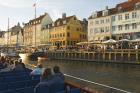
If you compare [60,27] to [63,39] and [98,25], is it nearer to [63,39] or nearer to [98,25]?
[63,39]

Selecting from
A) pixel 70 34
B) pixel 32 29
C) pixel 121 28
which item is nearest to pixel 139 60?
pixel 121 28

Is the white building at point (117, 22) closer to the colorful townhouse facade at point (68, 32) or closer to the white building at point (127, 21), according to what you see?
the white building at point (127, 21)

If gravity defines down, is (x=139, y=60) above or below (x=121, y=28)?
below

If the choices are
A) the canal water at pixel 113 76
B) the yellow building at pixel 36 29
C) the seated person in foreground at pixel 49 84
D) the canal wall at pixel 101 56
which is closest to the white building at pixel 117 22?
the canal wall at pixel 101 56

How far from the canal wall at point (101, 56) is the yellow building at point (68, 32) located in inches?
941

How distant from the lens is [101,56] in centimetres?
5862

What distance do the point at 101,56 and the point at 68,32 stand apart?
4039 cm

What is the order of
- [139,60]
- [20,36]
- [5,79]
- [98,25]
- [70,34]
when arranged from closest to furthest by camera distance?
[5,79], [139,60], [98,25], [70,34], [20,36]

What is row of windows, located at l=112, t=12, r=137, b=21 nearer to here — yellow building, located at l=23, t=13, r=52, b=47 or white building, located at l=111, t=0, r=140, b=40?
white building, located at l=111, t=0, r=140, b=40

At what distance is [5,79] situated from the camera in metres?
12.8

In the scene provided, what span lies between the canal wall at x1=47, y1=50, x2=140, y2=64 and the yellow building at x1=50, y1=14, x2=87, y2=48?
78.4 feet

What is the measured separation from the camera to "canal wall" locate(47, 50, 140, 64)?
51.3m

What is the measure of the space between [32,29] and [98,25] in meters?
46.7

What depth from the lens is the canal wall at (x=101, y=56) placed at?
168 feet
